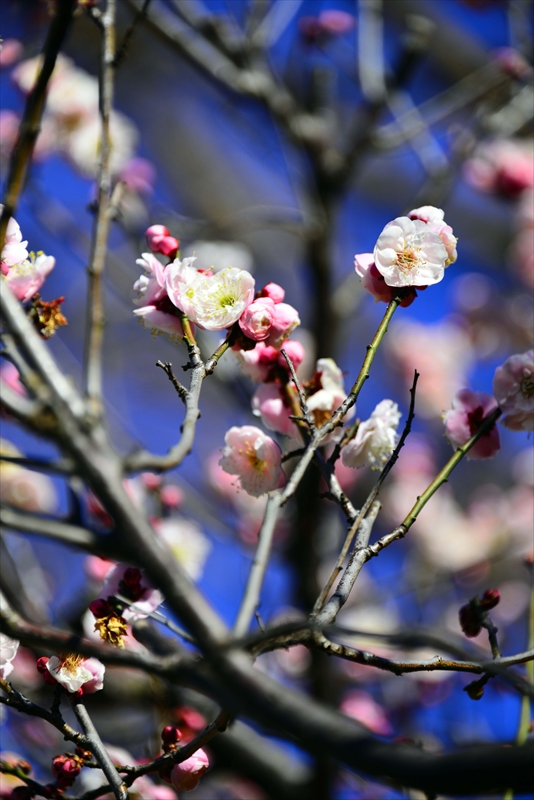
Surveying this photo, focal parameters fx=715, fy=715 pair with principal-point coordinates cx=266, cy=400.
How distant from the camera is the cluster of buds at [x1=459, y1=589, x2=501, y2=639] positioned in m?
1.04

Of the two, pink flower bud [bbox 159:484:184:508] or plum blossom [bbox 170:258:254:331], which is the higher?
pink flower bud [bbox 159:484:184:508]

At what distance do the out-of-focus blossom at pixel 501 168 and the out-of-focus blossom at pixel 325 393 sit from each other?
2.48 metres

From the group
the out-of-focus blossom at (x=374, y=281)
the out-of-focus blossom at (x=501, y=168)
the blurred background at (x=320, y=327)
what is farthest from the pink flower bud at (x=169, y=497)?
the out-of-focus blossom at (x=501, y=168)

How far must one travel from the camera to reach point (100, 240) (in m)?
0.91

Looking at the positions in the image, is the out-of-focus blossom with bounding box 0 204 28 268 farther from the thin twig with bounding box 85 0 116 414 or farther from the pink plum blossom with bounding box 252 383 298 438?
the pink plum blossom with bounding box 252 383 298 438

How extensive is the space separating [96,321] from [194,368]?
0.14 m

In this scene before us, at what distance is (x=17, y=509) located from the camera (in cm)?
62

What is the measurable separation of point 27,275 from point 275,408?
0.41 metres

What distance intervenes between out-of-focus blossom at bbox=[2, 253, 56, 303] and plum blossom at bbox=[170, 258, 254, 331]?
0.67 ft

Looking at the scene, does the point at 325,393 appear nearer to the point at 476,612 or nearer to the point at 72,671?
the point at 476,612

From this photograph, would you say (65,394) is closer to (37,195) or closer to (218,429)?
(37,195)

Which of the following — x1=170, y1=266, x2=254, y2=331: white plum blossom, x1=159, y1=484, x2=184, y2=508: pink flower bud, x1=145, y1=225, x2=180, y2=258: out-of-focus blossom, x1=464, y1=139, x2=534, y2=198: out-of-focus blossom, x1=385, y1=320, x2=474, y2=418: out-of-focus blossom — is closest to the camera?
x1=170, y1=266, x2=254, y2=331: white plum blossom

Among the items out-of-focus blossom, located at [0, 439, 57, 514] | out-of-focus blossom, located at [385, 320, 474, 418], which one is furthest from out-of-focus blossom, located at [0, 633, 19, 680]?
out-of-focus blossom, located at [385, 320, 474, 418]

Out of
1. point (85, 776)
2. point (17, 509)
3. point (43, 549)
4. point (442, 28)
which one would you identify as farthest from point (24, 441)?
point (442, 28)
